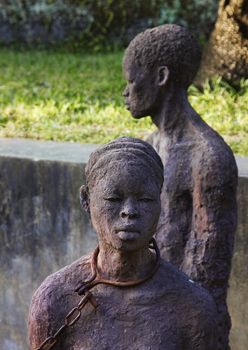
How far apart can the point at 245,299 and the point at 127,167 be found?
11.0ft

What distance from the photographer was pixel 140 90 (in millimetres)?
5020

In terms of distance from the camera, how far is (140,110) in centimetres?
505

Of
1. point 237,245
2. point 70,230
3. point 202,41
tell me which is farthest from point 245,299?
point 202,41

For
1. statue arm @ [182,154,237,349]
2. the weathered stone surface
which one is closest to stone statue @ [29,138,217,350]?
statue arm @ [182,154,237,349]

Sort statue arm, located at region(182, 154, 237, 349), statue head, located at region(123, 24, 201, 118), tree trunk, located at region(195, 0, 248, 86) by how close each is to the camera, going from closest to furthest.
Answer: statue arm, located at region(182, 154, 237, 349), statue head, located at region(123, 24, 201, 118), tree trunk, located at region(195, 0, 248, 86)

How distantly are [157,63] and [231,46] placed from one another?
4594 mm

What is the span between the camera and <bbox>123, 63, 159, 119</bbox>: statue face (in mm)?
4992

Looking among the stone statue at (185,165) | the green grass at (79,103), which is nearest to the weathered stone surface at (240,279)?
the green grass at (79,103)

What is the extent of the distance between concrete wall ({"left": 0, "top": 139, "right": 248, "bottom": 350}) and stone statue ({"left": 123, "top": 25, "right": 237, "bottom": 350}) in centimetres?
167

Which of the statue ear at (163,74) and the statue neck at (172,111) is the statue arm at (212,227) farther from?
the statue ear at (163,74)

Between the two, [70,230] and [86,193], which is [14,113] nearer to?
[70,230]

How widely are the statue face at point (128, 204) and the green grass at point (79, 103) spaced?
4141 millimetres

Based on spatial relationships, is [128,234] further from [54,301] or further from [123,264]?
[54,301]

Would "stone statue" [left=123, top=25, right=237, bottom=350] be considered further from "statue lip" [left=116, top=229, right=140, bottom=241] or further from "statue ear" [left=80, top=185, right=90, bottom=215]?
"statue lip" [left=116, top=229, right=140, bottom=241]
